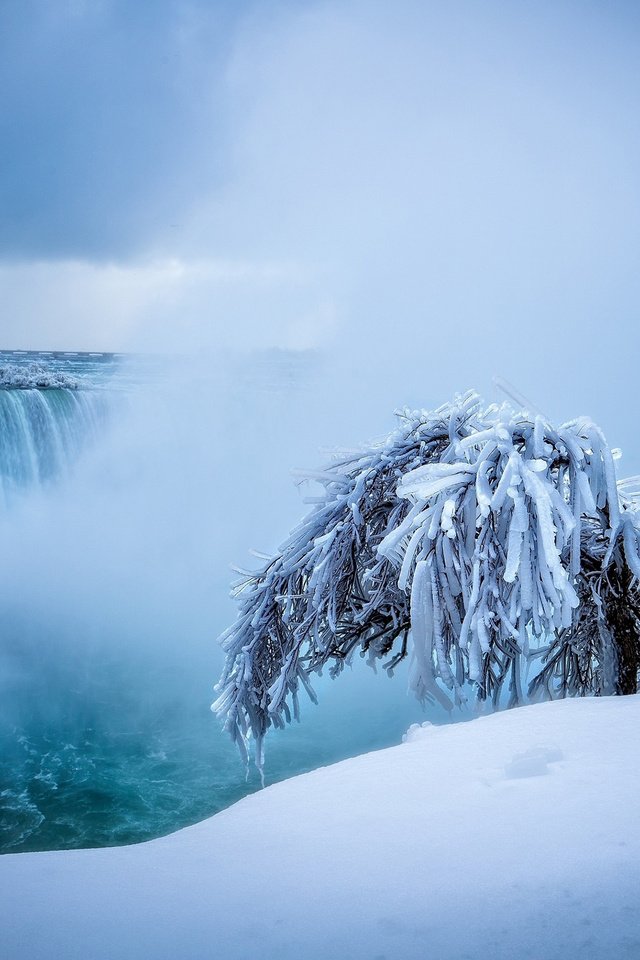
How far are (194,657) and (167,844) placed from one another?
17.8 metres

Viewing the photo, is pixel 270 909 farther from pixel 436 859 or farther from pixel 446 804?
pixel 446 804

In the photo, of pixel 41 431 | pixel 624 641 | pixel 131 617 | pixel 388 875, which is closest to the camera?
pixel 388 875

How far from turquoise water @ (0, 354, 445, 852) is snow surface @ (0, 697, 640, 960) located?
9.83m

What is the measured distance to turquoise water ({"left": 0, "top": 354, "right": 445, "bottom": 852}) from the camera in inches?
474

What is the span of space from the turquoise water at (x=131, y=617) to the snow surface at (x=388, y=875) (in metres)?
9.83

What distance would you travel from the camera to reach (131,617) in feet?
74.3

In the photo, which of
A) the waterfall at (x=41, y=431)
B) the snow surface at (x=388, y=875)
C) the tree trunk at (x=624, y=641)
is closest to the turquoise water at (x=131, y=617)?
the waterfall at (x=41, y=431)

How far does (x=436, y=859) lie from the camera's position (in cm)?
159

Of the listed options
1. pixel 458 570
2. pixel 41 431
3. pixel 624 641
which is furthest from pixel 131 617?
pixel 458 570

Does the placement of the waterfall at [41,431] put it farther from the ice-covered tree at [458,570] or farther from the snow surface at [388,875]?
the snow surface at [388,875]

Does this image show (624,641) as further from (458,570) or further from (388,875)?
(388,875)

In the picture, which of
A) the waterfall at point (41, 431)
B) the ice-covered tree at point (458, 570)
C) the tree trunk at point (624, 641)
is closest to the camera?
the ice-covered tree at point (458, 570)

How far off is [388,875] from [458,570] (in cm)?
205

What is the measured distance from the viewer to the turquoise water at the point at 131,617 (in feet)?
39.5
